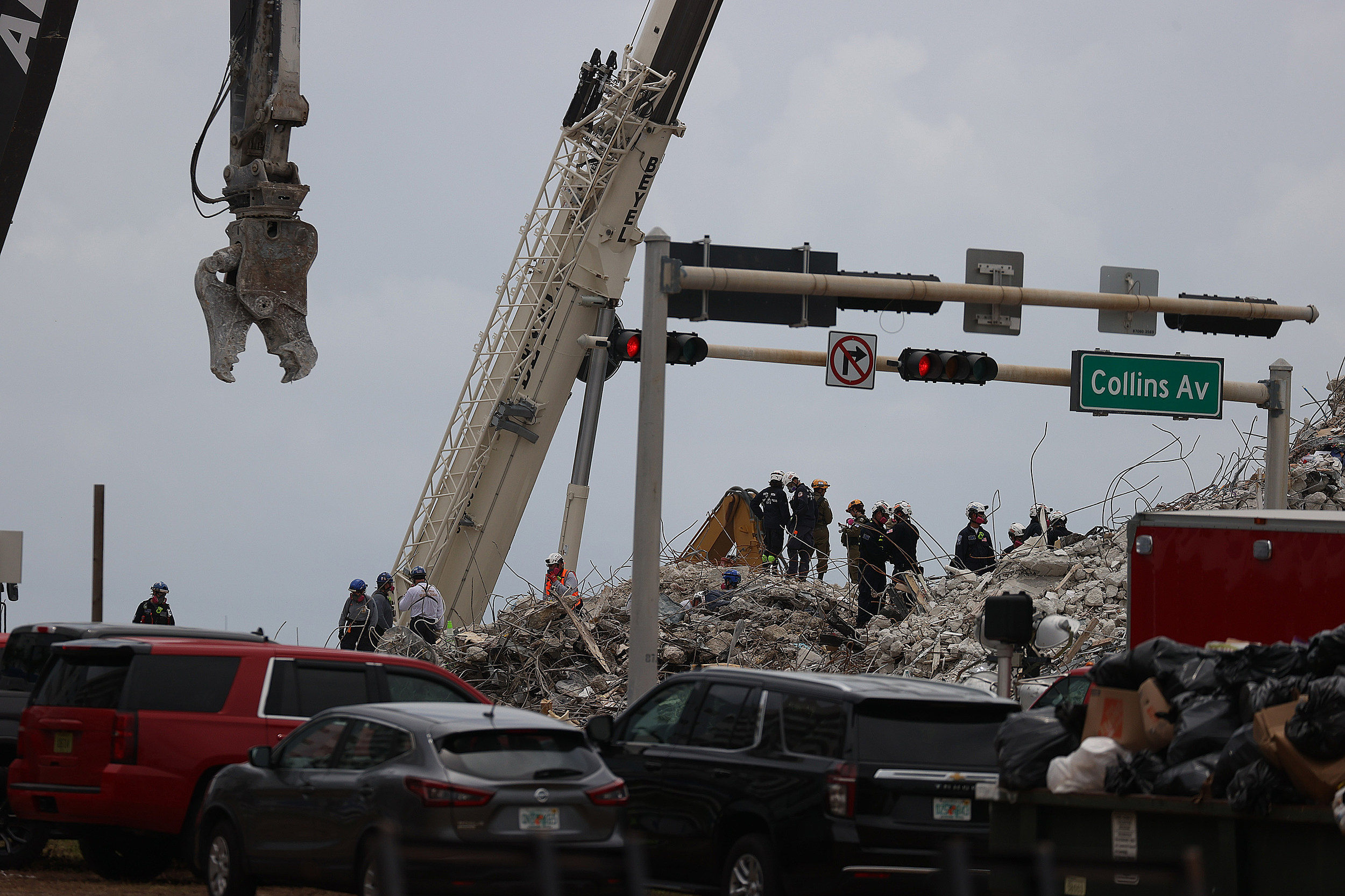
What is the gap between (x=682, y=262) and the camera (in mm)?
16531

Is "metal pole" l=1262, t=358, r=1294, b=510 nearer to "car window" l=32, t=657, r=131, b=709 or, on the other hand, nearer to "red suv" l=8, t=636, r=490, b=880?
"red suv" l=8, t=636, r=490, b=880

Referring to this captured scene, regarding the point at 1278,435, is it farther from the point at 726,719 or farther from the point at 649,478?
the point at 726,719

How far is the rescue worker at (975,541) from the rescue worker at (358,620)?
867 cm

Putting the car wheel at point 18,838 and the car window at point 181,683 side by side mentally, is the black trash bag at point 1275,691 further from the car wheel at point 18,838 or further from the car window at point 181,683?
the car wheel at point 18,838

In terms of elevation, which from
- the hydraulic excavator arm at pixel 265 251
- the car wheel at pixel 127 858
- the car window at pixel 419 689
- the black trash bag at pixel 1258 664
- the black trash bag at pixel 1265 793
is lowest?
the car wheel at pixel 127 858

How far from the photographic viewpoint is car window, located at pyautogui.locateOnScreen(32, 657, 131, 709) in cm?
1128

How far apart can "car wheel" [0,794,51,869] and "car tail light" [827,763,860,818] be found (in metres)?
6.25

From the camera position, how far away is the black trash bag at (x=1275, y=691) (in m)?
7.46

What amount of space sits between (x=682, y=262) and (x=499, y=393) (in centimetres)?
1071

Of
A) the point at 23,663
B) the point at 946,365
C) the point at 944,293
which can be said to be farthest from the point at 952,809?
the point at 946,365

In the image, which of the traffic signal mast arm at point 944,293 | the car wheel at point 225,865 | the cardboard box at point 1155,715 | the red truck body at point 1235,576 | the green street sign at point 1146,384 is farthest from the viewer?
the green street sign at point 1146,384

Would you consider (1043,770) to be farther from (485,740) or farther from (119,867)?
(119,867)

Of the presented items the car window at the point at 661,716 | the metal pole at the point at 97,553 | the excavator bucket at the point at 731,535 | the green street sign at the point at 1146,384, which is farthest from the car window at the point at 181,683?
the metal pole at the point at 97,553

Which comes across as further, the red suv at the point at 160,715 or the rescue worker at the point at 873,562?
the rescue worker at the point at 873,562
